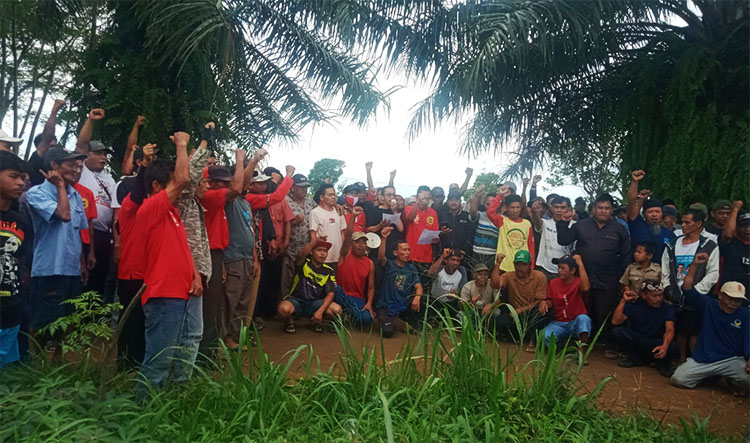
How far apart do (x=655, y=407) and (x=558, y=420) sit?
1.33 m

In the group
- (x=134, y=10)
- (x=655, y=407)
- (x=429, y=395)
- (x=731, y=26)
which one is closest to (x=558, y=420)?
(x=429, y=395)

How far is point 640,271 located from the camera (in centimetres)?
552

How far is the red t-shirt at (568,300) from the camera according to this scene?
571 centimetres

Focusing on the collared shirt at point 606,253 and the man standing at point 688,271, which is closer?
the man standing at point 688,271

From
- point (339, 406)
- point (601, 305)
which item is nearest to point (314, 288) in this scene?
point (339, 406)

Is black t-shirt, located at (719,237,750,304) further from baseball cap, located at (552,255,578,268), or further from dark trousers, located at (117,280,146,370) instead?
dark trousers, located at (117,280,146,370)

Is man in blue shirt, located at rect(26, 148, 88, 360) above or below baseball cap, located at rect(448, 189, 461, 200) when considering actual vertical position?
below

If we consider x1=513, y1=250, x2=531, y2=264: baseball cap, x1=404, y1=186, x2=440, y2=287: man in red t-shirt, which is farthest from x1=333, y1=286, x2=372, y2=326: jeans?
x1=513, y1=250, x2=531, y2=264: baseball cap

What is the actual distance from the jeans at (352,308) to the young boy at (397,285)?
0.15 m

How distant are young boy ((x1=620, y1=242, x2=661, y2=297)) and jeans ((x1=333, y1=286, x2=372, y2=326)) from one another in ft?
8.53

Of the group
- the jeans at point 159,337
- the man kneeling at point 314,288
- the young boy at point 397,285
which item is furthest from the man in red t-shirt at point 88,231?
the young boy at point 397,285

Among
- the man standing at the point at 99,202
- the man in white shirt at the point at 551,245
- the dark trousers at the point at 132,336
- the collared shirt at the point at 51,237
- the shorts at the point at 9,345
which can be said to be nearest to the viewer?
the shorts at the point at 9,345

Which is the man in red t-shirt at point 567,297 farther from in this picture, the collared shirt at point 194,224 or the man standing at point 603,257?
the collared shirt at point 194,224

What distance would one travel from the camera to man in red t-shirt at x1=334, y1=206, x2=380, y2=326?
6.05 m
